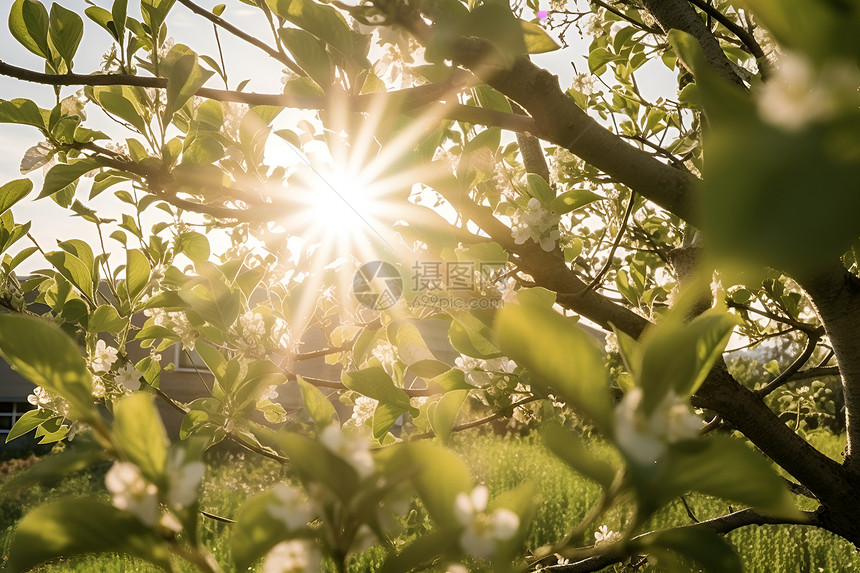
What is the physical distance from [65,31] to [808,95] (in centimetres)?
130

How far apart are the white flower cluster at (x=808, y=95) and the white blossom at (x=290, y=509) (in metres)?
0.28

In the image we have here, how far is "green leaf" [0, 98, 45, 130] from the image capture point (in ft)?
3.59

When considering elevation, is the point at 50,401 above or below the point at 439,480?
above

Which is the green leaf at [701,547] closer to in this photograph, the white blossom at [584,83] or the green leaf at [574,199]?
the green leaf at [574,199]

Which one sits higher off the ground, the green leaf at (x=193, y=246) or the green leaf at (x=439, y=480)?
the green leaf at (x=193, y=246)

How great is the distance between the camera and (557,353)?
0.87ft

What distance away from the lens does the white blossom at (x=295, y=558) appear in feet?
1.05

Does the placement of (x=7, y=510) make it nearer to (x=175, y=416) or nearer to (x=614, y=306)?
(x=175, y=416)

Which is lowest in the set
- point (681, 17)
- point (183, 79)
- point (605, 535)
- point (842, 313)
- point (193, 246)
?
point (605, 535)

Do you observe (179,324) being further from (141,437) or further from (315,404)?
(141,437)

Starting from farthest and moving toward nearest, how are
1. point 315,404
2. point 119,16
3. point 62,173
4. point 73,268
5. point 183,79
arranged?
point 73,268 → point 119,16 → point 62,173 → point 183,79 → point 315,404

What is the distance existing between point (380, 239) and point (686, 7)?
877 millimetres

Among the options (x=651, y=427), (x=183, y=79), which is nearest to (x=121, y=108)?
(x=183, y=79)

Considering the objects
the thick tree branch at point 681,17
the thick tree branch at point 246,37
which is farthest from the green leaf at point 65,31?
the thick tree branch at point 681,17
